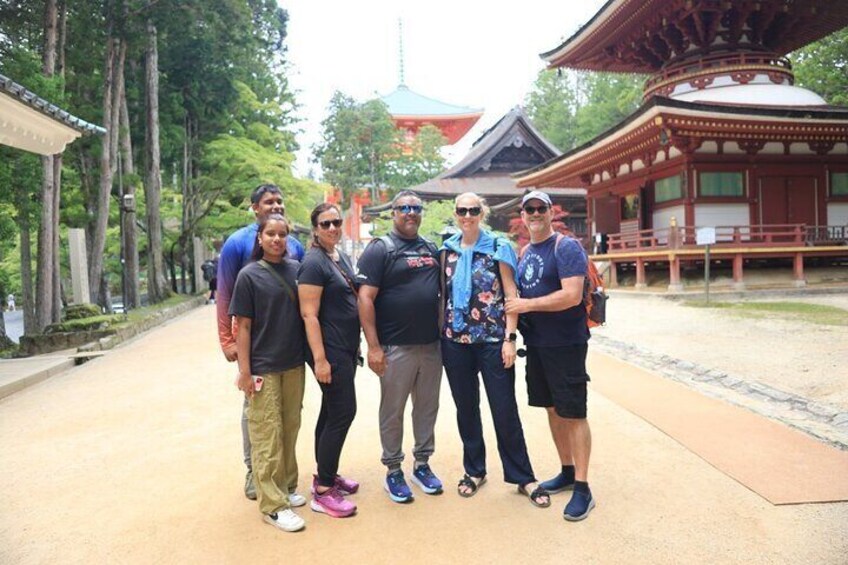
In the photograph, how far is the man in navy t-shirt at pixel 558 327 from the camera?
3.06m

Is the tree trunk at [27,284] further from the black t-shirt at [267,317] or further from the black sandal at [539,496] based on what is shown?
the black sandal at [539,496]

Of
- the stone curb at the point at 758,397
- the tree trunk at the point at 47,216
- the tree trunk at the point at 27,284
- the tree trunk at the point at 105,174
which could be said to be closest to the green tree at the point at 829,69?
the stone curb at the point at 758,397

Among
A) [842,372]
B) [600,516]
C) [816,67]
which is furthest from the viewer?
[816,67]

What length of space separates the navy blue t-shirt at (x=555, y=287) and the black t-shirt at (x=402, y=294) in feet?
1.91

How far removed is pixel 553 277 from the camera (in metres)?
3.17

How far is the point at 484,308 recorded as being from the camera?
10.8ft

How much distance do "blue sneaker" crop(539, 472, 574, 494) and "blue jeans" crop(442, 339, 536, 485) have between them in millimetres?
102

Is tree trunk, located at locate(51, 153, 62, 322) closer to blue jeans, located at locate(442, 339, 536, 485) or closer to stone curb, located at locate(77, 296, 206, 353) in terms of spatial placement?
stone curb, located at locate(77, 296, 206, 353)

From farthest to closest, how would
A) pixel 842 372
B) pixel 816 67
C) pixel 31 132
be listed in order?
1. pixel 816 67
2. pixel 31 132
3. pixel 842 372

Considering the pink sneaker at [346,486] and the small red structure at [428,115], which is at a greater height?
the small red structure at [428,115]

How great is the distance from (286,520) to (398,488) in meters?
0.66

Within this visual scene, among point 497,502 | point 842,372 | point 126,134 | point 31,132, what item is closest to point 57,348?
point 31,132

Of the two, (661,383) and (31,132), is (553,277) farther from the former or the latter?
(31,132)

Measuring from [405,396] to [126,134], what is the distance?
53.2 feet
